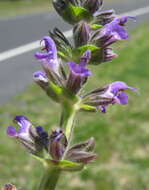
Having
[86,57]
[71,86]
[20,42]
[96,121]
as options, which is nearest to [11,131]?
[71,86]

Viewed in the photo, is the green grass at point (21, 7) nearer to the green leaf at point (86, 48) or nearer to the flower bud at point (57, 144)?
the green leaf at point (86, 48)

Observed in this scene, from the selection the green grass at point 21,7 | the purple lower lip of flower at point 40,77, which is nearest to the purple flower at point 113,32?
the purple lower lip of flower at point 40,77

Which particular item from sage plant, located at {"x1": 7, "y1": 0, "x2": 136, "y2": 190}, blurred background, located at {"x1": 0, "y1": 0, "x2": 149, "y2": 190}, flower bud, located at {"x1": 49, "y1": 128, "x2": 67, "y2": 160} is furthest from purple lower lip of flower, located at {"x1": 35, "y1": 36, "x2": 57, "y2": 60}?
blurred background, located at {"x1": 0, "y1": 0, "x2": 149, "y2": 190}

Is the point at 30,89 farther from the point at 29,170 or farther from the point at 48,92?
the point at 48,92

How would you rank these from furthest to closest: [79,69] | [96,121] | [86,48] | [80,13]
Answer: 1. [96,121]
2. [80,13]
3. [86,48]
4. [79,69]

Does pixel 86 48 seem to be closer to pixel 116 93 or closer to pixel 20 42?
pixel 116 93

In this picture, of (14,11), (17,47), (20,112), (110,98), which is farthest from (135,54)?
(110,98)

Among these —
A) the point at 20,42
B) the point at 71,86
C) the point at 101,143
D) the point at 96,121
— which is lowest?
the point at 20,42

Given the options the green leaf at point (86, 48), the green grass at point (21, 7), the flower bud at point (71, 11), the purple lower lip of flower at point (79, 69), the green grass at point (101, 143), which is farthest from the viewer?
the green grass at point (21, 7)
